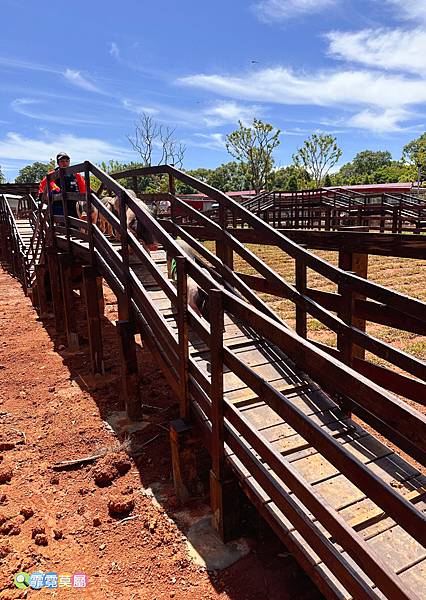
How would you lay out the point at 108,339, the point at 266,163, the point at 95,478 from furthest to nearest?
the point at 266,163 < the point at 108,339 < the point at 95,478

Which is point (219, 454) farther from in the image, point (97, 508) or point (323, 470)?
point (97, 508)

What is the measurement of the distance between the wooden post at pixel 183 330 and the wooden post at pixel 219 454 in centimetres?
46

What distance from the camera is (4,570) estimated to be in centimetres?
267

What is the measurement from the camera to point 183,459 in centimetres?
321

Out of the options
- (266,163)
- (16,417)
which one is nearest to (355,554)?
(16,417)

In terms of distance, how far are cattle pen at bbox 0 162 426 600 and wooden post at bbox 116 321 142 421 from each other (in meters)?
0.01

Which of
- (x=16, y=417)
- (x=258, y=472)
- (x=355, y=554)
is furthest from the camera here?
(x=16, y=417)

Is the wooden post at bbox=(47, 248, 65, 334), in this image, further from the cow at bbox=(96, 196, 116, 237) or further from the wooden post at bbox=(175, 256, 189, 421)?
the wooden post at bbox=(175, 256, 189, 421)

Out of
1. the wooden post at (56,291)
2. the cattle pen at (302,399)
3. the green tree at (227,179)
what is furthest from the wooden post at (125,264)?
the green tree at (227,179)

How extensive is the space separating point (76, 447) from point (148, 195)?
3717mm

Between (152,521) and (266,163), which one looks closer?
(152,521)

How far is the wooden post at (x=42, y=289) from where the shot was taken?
337 inches

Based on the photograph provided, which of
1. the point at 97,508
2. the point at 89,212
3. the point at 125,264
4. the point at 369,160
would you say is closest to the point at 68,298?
the point at 89,212

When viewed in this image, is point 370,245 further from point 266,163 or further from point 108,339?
point 266,163
